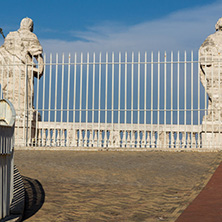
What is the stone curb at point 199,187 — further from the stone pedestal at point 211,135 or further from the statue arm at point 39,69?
the statue arm at point 39,69

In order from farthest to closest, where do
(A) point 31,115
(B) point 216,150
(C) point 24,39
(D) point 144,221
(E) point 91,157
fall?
(C) point 24,39, (A) point 31,115, (B) point 216,150, (E) point 91,157, (D) point 144,221

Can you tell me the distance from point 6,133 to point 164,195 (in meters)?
2.97

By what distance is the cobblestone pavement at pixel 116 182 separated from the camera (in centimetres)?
526

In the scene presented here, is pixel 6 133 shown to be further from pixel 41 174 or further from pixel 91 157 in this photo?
pixel 91 157

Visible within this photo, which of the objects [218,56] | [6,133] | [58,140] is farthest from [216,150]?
[6,133]

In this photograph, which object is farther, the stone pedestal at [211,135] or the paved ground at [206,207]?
the stone pedestal at [211,135]

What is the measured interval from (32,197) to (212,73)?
8058 mm

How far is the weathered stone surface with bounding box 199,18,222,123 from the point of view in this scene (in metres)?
12.4

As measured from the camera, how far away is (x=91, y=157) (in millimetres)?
10750

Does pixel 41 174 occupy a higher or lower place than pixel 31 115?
lower

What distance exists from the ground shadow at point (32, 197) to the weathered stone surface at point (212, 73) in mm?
6983

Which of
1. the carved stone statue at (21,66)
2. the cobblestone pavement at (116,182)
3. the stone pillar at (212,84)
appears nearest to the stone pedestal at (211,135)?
the stone pillar at (212,84)

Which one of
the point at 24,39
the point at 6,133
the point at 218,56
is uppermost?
the point at 24,39

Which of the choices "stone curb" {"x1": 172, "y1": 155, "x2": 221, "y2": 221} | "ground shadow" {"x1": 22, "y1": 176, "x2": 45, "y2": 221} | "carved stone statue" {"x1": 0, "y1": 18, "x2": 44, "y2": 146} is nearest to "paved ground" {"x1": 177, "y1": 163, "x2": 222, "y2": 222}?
"stone curb" {"x1": 172, "y1": 155, "x2": 221, "y2": 221}
